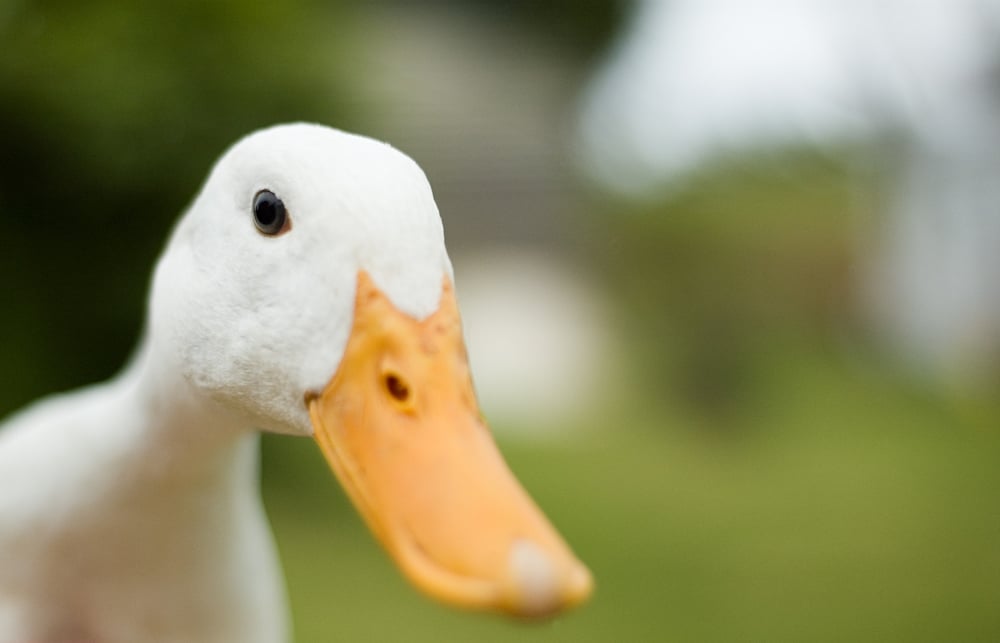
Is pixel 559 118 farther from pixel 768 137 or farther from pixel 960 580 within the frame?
pixel 960 580

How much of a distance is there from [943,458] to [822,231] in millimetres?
1995

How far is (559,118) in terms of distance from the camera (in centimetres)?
564

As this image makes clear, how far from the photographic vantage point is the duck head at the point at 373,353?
0.42 m

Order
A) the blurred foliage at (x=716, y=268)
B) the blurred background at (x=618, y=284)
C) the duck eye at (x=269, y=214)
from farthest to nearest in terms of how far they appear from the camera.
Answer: the blurred foliage at (x=716, y=268), the blurred background at (x=618, y=284), the duck eye at (x=269, y=214)

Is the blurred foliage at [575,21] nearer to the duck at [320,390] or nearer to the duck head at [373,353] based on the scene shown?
the duck at [320,390]

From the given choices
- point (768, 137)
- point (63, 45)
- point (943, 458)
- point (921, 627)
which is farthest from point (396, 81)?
point (921, 627)

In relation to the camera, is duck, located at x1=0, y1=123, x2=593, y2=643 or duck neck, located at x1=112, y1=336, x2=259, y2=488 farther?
duck neck, located at x1=112, y1=336, x2=259, y2=488

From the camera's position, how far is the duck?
1.39ft

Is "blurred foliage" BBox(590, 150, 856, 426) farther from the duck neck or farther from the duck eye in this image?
the duck eye

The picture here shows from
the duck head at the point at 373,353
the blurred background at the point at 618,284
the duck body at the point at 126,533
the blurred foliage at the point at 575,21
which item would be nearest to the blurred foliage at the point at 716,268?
the blurred background at the point at 618,284

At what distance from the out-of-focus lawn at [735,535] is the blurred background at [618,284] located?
0.01m

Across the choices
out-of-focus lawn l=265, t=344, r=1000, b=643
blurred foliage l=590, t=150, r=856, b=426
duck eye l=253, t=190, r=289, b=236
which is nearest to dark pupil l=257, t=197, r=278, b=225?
duck eye l=253, t=190, r=289, b=236

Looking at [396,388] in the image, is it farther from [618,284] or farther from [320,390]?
[618,284]

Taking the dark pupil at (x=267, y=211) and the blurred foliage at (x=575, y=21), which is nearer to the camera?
the dark pupil at (x=267, y=211)
